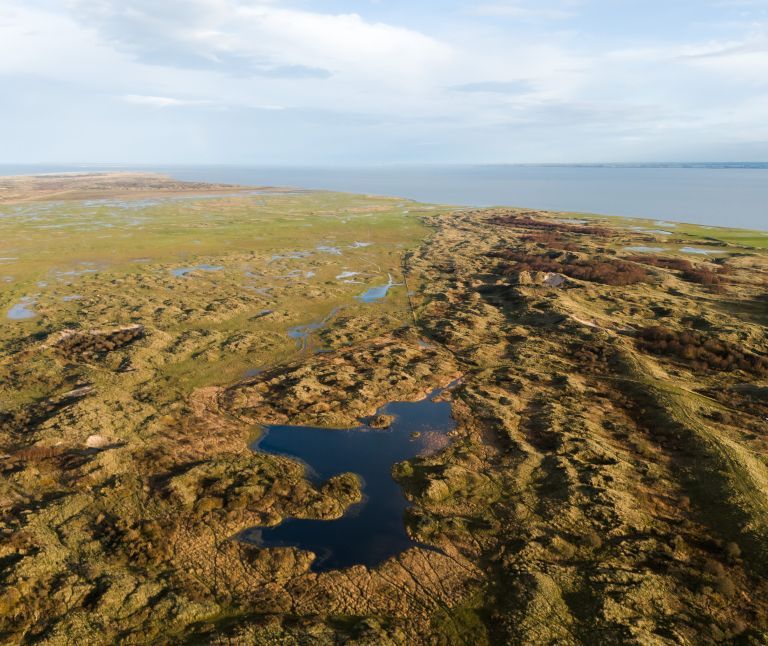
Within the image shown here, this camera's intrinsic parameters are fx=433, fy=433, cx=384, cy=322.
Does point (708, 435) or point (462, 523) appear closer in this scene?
point (462, 523)

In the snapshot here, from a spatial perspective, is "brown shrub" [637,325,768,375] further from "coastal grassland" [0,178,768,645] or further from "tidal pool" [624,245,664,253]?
"tidal pool" [624,245,664,253]

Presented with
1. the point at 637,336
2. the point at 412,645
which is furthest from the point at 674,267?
the point at 412,645

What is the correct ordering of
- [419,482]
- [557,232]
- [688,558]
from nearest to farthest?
[688,558]
[419,482]
[557,232]

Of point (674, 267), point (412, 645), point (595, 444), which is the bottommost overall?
point (412, 645)

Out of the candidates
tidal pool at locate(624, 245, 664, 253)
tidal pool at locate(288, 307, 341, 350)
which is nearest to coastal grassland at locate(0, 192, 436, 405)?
tidal pool at locate(288, 307, 341, 350)

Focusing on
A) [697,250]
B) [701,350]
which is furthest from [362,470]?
[697,250]

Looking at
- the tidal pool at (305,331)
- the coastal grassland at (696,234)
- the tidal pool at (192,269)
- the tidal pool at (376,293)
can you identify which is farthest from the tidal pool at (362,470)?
the coastal grassland at (696,234)

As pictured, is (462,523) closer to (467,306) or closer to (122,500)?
(122,500)

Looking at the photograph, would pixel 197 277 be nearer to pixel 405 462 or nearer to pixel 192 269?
pixel 192 269
